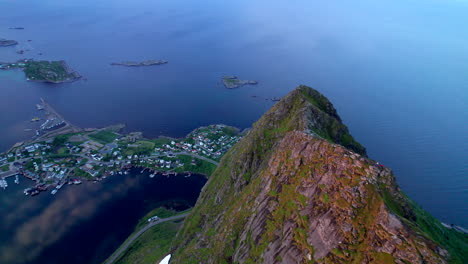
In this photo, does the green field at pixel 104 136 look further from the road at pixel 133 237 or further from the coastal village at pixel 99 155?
the road at pixel 133 237

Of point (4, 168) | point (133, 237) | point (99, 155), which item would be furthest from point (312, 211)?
point (4, 168)

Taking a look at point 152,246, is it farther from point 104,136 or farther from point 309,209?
point 104,136

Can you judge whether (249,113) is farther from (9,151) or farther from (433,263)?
(433,263)

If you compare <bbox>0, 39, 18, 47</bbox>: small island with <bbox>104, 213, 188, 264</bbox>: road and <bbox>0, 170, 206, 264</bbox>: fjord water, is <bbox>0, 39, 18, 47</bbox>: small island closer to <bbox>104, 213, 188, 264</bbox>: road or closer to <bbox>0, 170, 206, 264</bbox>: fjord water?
<bbox>0, 170, 206, 264</bbox>: fjord water

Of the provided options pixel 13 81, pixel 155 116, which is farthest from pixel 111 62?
pixel 155 116

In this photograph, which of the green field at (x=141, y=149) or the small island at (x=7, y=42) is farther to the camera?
the small island at (x=7, y=42)

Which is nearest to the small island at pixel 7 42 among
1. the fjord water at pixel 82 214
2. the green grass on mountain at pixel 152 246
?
the fjord water at pixel 82 214

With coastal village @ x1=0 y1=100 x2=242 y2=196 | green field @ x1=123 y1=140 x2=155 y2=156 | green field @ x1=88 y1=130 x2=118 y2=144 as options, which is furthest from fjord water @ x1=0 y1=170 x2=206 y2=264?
green field @ x1=88 y1=130 x2=118 y2=144
